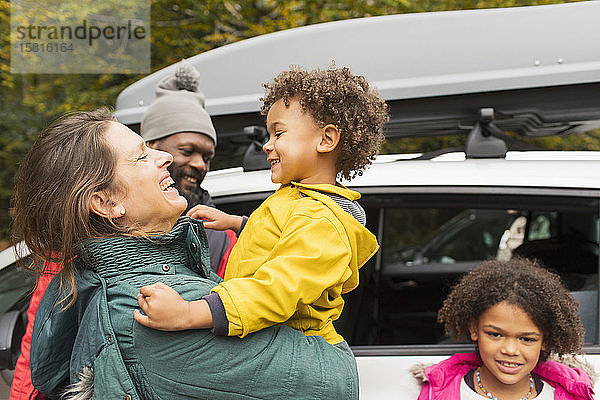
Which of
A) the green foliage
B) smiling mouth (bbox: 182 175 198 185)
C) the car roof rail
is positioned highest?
the green foliage

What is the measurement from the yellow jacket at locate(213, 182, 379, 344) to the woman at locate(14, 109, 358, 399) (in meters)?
0.08

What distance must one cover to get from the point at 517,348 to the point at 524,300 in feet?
0.57

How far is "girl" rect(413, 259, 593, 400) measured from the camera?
2068 millimetres

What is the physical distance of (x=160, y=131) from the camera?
99.7 inches

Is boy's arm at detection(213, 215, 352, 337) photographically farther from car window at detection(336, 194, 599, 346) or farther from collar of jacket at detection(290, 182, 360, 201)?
car window at detection(336, 194, 599, 346)

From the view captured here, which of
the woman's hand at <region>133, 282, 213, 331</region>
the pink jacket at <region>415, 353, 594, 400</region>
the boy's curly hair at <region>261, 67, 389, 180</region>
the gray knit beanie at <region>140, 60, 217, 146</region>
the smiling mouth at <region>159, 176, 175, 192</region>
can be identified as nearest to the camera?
the woman's hand at <region>133, 282, 213, 331</region>

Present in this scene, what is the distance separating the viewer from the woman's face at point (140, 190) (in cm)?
156

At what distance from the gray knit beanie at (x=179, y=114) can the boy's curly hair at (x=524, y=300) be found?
4.01 feet

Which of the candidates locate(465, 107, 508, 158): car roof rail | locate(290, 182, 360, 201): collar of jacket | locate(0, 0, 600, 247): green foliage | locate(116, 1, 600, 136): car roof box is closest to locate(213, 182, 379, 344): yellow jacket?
locate(290, 182, 360, 201): collar of jacket

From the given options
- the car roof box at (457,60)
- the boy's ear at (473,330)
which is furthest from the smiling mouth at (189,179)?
the boy's ear at (473,330)

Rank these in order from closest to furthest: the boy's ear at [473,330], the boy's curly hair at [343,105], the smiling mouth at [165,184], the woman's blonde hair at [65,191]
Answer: the woman's blonde hair at [65,191], the smiling mouth at [165,184], the boy's curly hair at [343,105], the boy's ear at [473,330]

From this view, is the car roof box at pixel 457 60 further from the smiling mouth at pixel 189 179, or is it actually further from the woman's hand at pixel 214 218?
the woman's hand at pixel 214 218

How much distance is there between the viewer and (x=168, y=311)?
1357mm

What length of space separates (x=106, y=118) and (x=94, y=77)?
635cm
